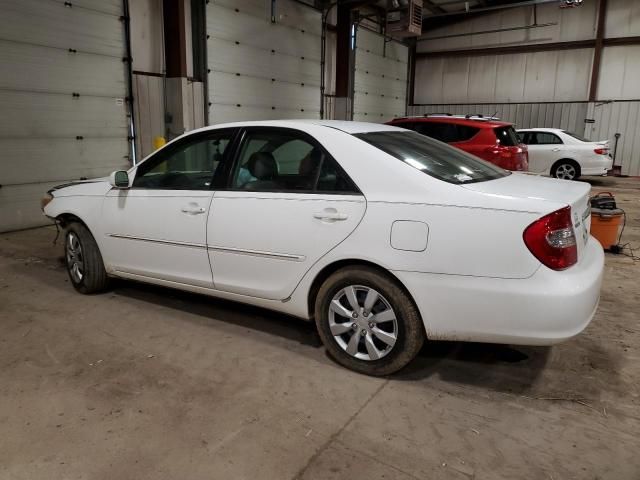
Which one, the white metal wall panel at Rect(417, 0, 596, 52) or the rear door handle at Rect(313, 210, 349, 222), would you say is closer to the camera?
the rear door handle at Rect(313, 210, 349, 222)

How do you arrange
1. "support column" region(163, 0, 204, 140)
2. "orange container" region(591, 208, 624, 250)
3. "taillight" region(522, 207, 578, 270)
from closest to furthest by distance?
"taillight" region(522, 207, 578, 270) < "orange container" region(591, 208, 624, 250) < "support column" region(163, 0, 204, 140)

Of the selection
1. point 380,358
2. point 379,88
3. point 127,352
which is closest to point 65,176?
point 127,352

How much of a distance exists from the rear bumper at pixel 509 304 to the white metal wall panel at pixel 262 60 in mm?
8623

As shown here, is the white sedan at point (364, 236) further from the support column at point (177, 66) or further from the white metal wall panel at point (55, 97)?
the support column at point (177, 66)

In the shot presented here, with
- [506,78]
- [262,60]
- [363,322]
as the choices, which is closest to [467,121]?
[262,60]

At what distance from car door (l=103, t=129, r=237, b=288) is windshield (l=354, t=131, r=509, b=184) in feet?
3.60

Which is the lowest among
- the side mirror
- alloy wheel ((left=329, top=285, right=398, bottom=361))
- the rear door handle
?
alloy wheel ((left=329, top=285, right=398, bottom=361))

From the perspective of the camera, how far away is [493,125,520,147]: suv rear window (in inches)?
340

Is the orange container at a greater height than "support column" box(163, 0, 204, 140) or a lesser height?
lesser

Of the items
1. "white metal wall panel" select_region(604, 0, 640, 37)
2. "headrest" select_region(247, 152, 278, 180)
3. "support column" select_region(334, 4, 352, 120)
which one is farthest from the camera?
"white metal wall panel" select_region(604, 0, 640, 37)

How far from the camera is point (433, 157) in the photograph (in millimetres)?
3146

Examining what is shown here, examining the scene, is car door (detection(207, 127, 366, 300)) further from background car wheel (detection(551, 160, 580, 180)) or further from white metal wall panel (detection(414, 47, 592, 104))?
white metal wall panel (detection(414, 47, 592, 104))

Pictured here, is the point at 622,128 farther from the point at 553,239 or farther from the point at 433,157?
the point at 553,239

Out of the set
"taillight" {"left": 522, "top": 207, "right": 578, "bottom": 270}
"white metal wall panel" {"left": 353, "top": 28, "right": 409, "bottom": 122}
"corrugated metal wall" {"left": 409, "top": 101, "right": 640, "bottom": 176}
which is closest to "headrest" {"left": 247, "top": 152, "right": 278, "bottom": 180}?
"taillight" {"left": 522, "top": 207, "right": 578, "bottom": 270}
